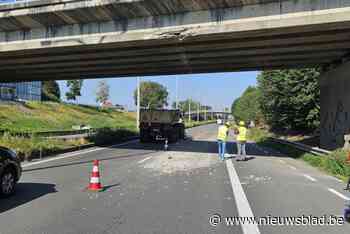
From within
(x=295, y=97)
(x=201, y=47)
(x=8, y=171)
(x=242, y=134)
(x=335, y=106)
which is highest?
(x=201, y=47)

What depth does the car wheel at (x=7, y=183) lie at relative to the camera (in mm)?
7948

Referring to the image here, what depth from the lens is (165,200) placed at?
813cm

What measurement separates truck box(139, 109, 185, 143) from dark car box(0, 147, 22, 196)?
19397 millimetres

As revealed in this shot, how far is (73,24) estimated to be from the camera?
52.9 feet

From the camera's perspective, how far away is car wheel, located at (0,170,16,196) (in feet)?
26.1

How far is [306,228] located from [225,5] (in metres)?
9.39

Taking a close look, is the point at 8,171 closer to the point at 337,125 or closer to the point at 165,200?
the point at 165,200

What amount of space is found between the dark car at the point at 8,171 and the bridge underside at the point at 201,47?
7.79m

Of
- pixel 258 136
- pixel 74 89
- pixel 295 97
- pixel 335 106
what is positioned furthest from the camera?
pixel 74 89

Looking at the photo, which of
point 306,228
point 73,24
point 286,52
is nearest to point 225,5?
point 286,52

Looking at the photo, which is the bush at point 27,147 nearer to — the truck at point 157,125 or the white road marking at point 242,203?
the white road marking at point 242,203

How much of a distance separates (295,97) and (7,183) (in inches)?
1031

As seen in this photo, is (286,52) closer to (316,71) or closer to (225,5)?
(225,5)

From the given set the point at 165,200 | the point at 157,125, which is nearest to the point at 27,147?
the point at 165,200
